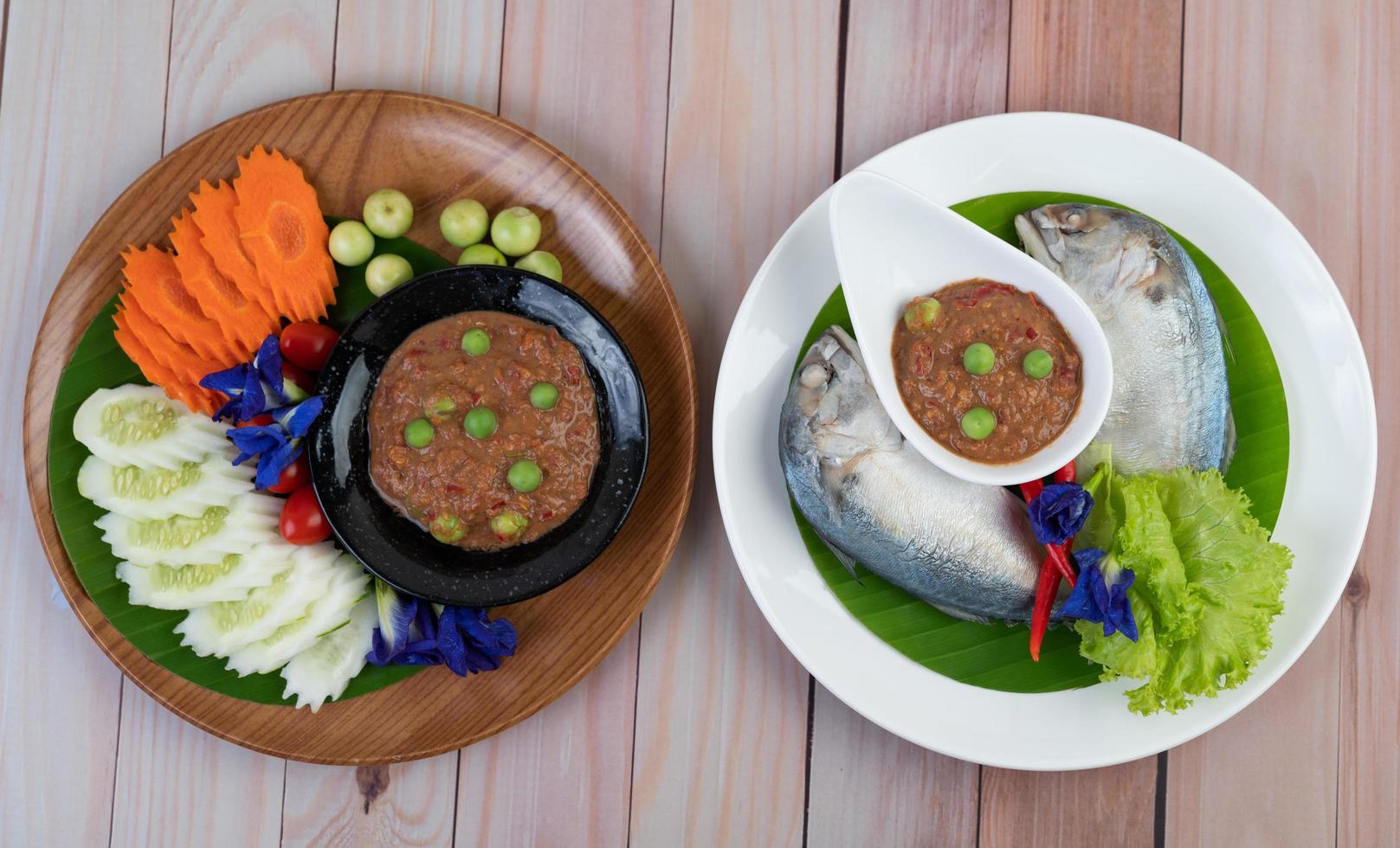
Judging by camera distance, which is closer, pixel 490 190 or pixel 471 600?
pixel 471 600

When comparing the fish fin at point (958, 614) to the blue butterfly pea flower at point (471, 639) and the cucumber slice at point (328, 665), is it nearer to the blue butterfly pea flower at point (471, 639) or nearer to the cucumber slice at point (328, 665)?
the blue butterfly pea flower at point (471, 639)

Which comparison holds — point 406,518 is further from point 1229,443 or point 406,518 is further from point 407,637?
point 1229,443

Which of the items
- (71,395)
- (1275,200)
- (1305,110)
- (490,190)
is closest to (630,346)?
(490,190)

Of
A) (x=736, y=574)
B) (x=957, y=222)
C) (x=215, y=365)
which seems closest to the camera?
(x=957, y=222)

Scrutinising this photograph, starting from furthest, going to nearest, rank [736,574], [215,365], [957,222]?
1. [736,574]
2. [215,365]
3. [957,222]

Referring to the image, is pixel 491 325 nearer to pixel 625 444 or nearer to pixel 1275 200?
pixel 625 444

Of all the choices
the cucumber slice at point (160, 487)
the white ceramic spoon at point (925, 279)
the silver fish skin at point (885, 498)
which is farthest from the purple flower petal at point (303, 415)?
the white ceramic spoon at point (925, 279)

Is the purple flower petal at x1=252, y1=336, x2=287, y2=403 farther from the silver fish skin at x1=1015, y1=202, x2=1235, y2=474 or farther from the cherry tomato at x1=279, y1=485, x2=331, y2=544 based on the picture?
the silver fish skin at x1=1015, y1=202, x2=1235, y2=474

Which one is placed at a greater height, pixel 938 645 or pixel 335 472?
pixel 335 472

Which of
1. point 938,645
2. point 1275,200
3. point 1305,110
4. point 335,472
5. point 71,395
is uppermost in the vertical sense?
point 1305,110
